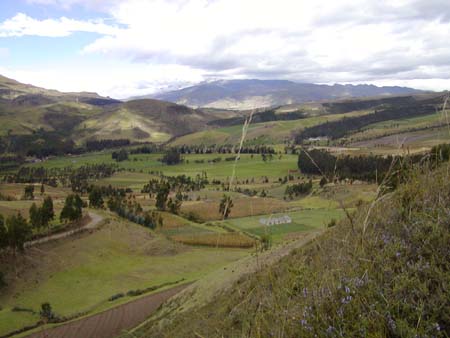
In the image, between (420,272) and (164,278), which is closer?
(420,272)

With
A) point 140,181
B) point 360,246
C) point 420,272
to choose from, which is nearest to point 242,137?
point 360,246

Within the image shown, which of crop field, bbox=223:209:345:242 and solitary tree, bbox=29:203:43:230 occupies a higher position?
solitary tree, bbox=29:203:43:230

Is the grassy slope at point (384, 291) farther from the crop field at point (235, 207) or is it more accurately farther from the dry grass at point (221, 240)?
the crop field at point (235, 207)

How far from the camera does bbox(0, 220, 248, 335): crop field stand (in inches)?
1687

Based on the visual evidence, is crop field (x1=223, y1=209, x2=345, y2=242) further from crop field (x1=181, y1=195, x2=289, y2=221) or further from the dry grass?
crop field (x1=181, y1=195, x2=289, y2=221)

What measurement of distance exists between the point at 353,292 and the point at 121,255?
6402 cm

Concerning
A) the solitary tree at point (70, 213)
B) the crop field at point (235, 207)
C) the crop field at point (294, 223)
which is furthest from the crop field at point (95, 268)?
the crop field at point (235, 207)

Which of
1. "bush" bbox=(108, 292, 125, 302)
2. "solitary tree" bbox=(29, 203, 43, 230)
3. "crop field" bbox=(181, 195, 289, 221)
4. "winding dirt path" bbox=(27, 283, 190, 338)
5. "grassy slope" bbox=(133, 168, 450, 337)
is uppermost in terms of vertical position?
"grassy slope" bbox=(133, 168, 450, 337)

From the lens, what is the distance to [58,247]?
60.8 metres

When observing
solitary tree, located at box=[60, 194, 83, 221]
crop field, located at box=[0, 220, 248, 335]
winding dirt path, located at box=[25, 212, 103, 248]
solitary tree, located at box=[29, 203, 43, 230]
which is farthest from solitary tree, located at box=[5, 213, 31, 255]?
solitary tree, located at box=[60, 194, 83, 221]

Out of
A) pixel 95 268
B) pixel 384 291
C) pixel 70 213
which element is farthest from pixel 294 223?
pixel 384 291

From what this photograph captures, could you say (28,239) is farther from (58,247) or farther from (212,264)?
(212,264)

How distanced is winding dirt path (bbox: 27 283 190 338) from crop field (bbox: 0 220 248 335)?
12.8ft

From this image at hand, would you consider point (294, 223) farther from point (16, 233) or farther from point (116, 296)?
point (16, 233)
